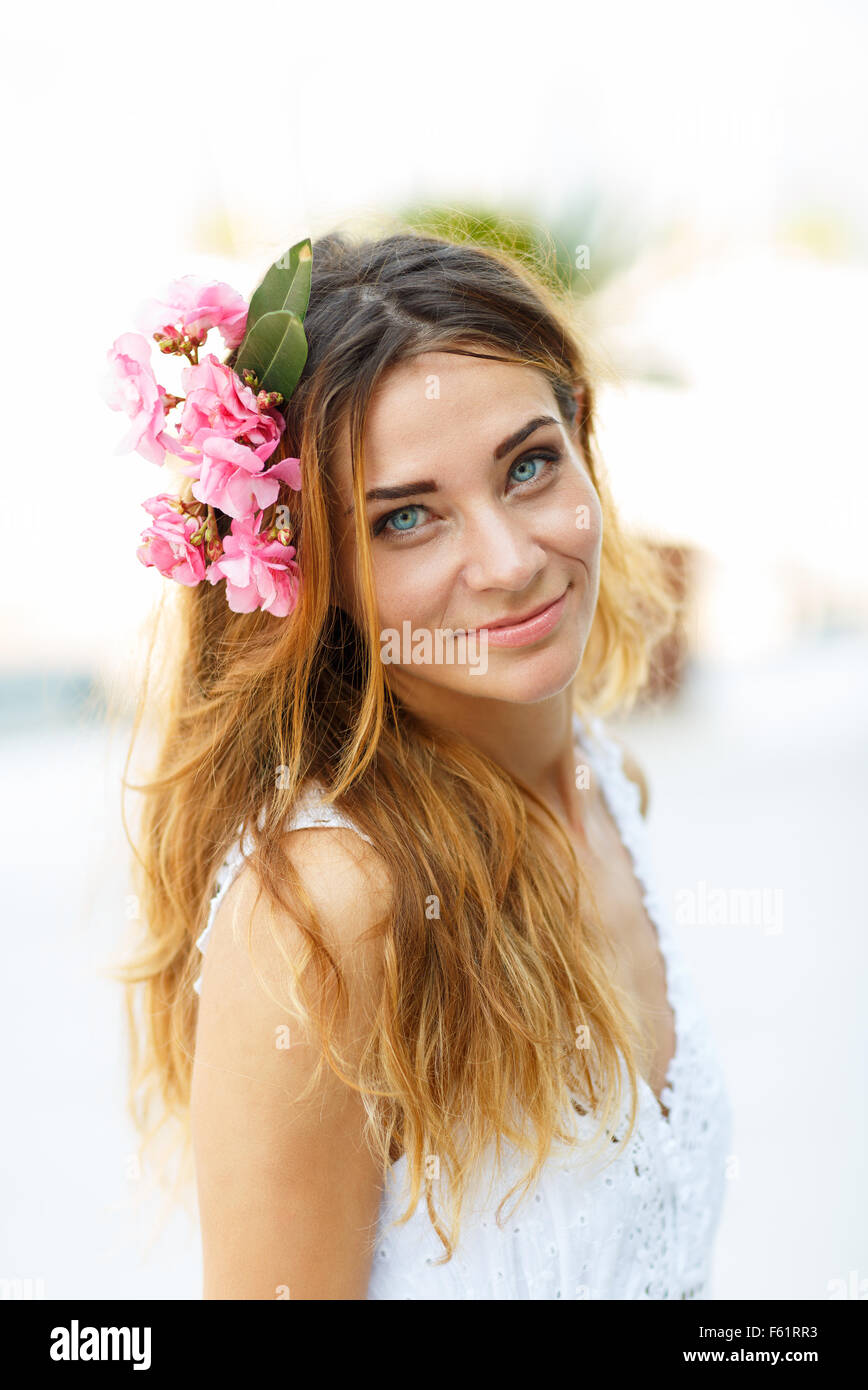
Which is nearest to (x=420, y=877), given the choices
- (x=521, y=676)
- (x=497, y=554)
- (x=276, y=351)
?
(x=521, y=676)

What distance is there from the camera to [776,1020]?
3.47m

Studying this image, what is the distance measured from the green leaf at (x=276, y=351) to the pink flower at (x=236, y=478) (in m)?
0.09

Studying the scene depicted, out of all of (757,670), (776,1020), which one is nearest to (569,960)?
(776,1020)

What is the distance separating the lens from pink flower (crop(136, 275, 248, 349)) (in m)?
1.14

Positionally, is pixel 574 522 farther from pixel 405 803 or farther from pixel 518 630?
pixel 405 803

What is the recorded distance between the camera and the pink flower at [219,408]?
1109 mm

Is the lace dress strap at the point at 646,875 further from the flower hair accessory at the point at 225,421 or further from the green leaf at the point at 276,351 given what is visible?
the green leaf at the point at 276,351

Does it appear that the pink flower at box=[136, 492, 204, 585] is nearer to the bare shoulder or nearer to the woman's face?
the woman's face

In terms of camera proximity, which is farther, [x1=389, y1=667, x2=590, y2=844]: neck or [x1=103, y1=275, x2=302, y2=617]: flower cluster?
[x1=389, y1=667, x2=590, y2=844]: neck

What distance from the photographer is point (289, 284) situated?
113cm

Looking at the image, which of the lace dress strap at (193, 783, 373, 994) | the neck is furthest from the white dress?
the neck

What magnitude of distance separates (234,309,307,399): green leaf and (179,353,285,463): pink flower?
38 millimetres

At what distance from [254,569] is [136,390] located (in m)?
0.21
